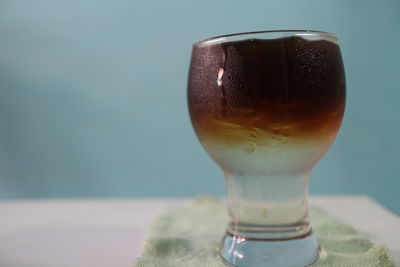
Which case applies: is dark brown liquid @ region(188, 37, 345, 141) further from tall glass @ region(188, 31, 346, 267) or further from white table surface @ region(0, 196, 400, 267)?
white table surface @ region(0, 196, 400, 267)

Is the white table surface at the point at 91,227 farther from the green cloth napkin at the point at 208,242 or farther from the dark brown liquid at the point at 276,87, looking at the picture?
the dark brown liquid at the point at 276,87

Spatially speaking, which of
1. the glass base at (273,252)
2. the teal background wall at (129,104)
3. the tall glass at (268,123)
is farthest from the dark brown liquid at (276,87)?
the teal background wall at (129,104)

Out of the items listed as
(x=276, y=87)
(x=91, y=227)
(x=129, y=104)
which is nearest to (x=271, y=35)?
(x=276, y=87)

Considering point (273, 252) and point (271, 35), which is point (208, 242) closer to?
point (273, 252)

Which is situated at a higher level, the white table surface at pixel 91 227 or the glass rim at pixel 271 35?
the glass rim at pixel 271 35

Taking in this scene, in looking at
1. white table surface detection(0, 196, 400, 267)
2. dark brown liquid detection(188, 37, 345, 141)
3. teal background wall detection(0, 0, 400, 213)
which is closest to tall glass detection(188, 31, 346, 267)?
dark brown liquid detection(188, 37, 345, 141)
